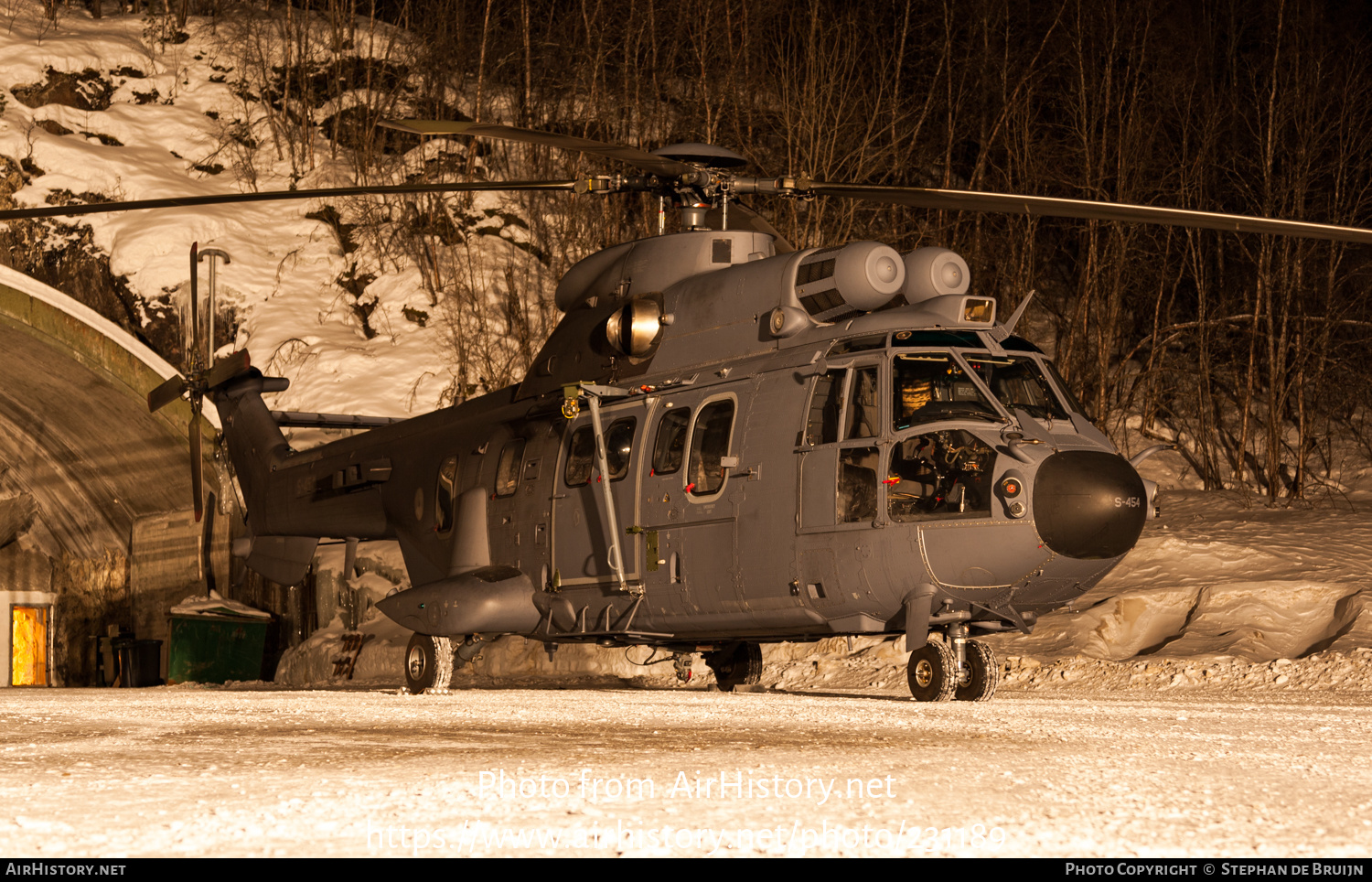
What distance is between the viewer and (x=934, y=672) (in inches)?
385

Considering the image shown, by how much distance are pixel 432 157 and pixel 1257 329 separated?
16.2 metres

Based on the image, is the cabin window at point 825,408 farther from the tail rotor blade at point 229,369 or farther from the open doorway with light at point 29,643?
the open doorway with light at point 29,643

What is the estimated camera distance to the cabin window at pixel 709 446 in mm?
10594

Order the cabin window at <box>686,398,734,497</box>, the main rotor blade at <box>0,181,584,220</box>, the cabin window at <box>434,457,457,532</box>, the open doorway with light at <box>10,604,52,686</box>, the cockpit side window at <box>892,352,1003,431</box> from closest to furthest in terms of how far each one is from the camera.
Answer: the cockpit side window at <box>892,352,1003,431</box>, the main rotor blade at <box>0,181,584,220</box>, the cabin window at <box>686,398,734,497</box>, the cabin window at <box>434,457,457,532</box>, the open doorway with light at <box>10,604,52,686</box>

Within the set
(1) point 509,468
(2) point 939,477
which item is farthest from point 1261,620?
(1) point 509,468

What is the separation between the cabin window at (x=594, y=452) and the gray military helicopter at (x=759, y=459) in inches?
1.1

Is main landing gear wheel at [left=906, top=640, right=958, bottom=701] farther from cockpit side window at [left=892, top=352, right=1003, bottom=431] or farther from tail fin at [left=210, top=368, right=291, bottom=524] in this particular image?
tail fin at [left=210, top=368, right=291, bottom=524]

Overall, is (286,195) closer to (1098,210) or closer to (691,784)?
(1098,210)

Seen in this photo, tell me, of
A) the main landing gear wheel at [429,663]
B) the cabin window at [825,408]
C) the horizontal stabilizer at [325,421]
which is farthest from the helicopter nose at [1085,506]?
the horizontal stabilizer at [325,421]

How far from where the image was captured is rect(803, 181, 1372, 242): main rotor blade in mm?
8625

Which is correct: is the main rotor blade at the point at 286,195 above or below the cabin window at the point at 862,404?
above

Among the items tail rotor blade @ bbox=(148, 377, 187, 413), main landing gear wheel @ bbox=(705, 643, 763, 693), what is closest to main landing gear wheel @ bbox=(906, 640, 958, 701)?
main landing gear wheel @ bbox=(705, 643, 763, 693)

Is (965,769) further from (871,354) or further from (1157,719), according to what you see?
(871,354)

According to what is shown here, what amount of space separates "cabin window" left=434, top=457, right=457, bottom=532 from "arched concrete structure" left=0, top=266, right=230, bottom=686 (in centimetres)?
1043
